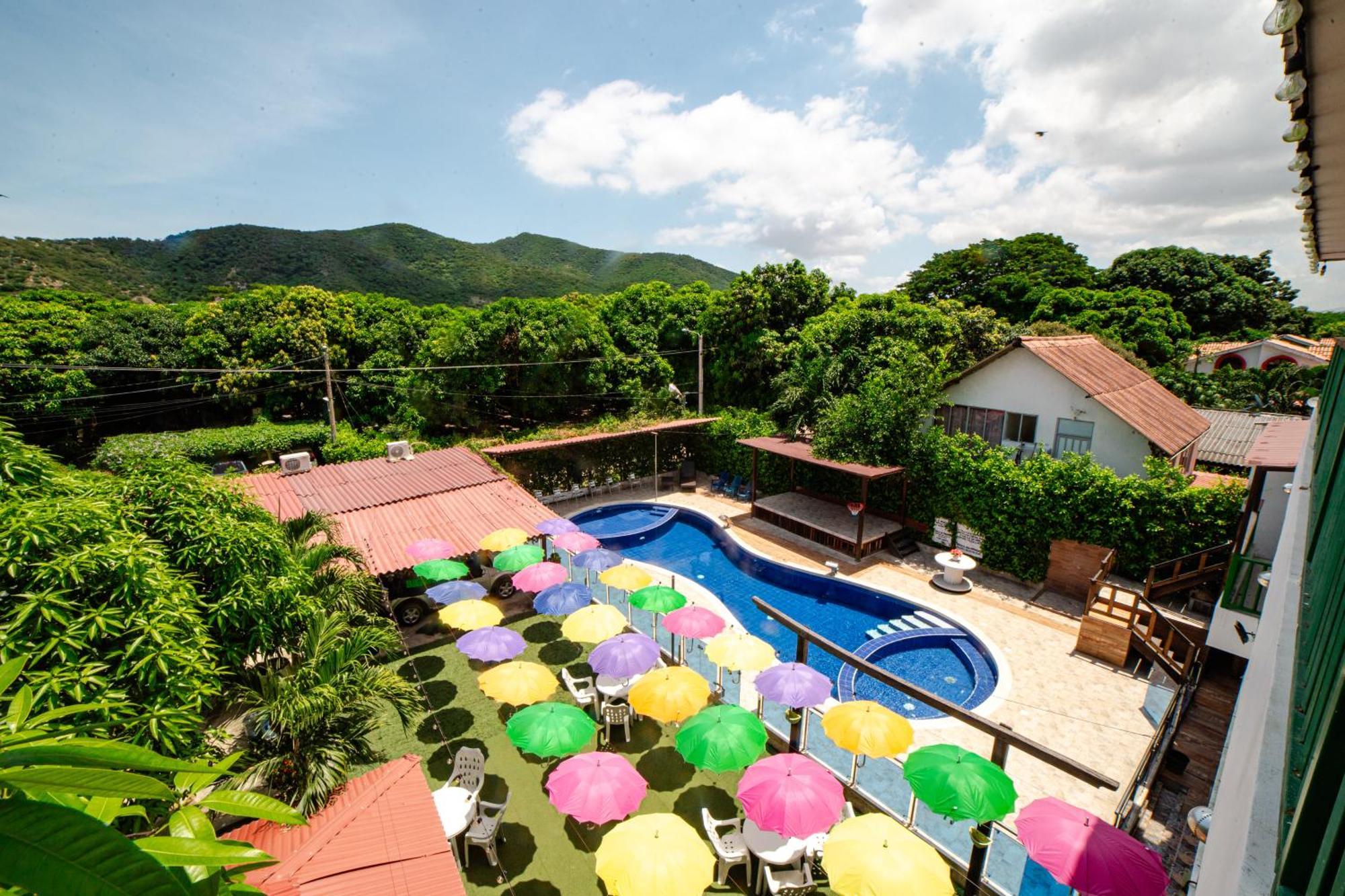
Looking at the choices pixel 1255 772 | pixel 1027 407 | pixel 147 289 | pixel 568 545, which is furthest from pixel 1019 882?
pixel 147 289

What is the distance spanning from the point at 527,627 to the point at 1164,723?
1271cm

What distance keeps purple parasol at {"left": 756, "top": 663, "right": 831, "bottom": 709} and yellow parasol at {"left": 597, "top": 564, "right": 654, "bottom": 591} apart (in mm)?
4234

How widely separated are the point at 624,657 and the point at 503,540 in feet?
17.4

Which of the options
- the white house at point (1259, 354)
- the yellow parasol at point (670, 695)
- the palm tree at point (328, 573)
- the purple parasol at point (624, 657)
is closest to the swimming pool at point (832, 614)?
the yellow parasol at point (670, 695)

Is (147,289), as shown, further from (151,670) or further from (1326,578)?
(1326,578)

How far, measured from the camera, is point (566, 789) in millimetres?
7121

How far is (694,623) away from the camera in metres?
11.3

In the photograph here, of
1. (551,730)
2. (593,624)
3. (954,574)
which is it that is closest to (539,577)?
(593,624)

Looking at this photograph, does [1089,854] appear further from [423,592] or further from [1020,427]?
[1020,427]

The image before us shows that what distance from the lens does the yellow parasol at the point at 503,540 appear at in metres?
13.6

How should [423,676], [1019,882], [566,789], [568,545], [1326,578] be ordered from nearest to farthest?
[1326,578], [566,789], [1019,882], [423,676], [568,545]

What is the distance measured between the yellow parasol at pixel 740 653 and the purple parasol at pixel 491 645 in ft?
11.8

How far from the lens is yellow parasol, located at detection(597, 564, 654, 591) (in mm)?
12859

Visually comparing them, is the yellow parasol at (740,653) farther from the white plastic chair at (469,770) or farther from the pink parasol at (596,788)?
the white plastic chair at (469,770)
